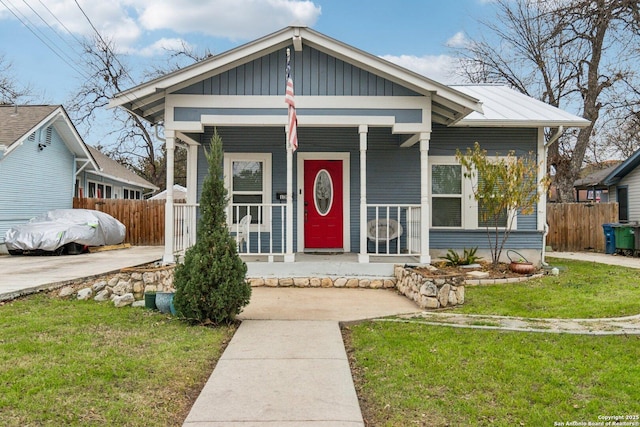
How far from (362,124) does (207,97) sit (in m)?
2.73

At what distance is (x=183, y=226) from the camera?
27.9 ft

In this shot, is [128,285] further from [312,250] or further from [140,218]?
[140,218]

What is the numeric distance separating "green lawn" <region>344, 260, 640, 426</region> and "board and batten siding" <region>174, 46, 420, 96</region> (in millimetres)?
4396

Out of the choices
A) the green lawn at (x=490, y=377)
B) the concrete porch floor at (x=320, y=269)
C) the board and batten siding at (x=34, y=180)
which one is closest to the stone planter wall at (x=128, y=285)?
the concrete porch floor at (x=320, y=269)

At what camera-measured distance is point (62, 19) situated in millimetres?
15422

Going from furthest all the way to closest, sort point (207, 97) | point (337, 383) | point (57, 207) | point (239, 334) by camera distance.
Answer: point (57, 207) → point (207, 97) → point (239, 334) → point (337, 383)

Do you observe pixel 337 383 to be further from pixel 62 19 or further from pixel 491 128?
pixel 62 19

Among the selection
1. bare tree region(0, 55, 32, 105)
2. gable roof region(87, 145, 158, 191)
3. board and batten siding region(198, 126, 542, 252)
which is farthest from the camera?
bare tree region(0, 55, 32, 105)

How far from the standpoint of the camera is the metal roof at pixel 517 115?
373 inches

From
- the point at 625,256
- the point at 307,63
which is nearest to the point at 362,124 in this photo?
the point at 307,63

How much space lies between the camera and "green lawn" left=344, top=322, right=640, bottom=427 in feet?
9.93

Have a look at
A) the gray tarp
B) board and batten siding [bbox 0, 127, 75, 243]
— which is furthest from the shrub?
board and batten siding [bbox 0, 127, 75, 243]

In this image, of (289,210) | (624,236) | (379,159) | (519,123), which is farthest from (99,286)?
(624,236)

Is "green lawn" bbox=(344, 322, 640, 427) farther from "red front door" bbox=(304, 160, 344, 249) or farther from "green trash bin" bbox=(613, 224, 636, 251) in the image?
"green trash bin" bbox=(613, 224, 636, 251)
